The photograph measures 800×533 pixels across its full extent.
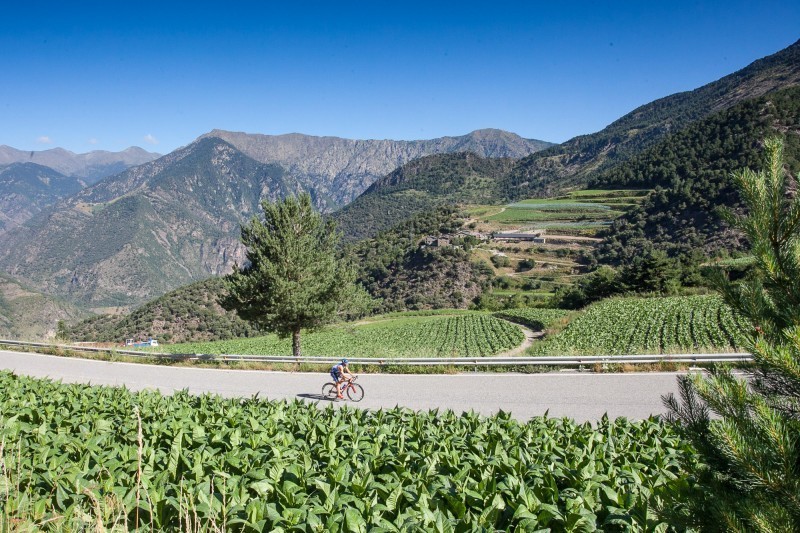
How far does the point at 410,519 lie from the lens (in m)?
3.12

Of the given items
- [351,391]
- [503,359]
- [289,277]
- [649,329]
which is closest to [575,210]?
[649,329]

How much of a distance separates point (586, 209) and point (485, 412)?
4888 inches

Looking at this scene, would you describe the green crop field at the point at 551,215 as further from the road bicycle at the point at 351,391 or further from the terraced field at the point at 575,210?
the road bicycle at the point at 351,391

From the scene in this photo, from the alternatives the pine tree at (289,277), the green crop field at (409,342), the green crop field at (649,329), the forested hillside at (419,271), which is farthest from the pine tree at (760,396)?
the forested hillside at (419,271)

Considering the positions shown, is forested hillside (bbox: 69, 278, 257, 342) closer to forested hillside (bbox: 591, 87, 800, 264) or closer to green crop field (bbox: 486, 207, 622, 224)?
green crop field (bbox: 486, 207, 622, 224)

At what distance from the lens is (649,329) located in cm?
2533

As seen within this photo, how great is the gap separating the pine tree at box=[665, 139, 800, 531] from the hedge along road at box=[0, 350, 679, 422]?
7214 mm

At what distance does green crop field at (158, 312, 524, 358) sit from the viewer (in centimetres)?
3111

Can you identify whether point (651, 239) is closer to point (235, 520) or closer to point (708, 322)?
point (708, 322)

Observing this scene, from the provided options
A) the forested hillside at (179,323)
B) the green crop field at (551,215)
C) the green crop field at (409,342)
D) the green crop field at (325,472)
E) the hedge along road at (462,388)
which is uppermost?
the green crop field at (551,215)

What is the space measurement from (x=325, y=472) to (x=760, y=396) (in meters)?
3.19

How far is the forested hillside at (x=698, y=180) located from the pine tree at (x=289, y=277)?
70.2 m

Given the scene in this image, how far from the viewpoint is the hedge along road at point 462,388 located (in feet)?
34.1

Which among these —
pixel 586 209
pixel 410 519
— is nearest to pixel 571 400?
pixel 410 519
